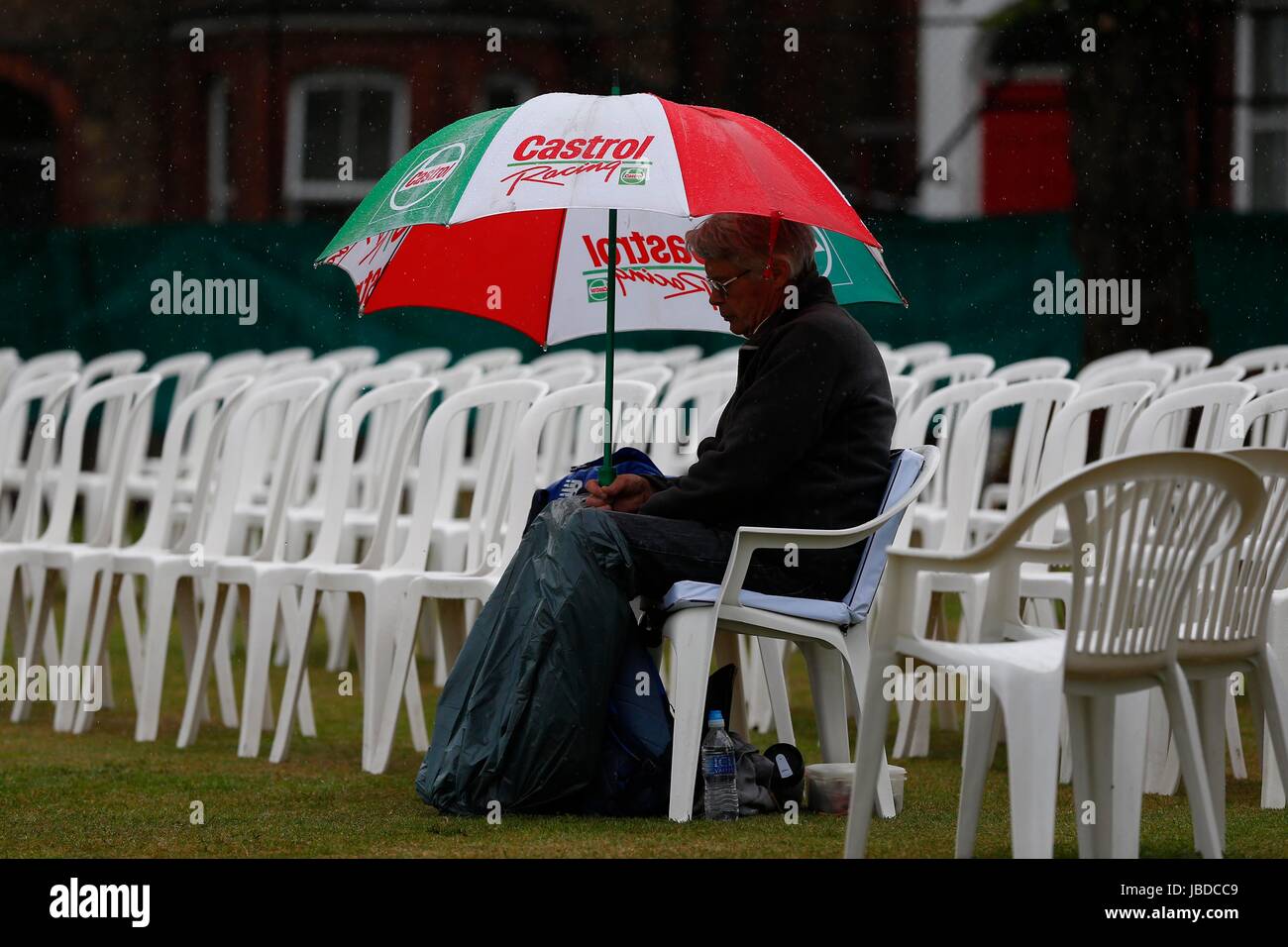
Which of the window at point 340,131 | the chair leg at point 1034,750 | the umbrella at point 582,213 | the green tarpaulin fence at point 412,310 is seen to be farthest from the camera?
the window at point 340,131

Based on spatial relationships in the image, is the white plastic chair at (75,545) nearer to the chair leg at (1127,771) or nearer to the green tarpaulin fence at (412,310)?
the chair leg at (1127,771)

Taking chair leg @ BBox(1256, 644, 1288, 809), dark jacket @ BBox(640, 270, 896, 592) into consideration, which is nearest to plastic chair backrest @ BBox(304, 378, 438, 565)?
dark jacket @ BBox(640, 270, 896, 592)

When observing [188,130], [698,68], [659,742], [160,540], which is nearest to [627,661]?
[659,742]

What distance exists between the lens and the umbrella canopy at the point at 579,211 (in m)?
4.86

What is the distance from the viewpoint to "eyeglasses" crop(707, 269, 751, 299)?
5262mm

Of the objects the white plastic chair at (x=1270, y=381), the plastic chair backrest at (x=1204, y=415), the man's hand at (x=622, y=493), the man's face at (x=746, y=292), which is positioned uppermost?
the man's face at (x=746, y=292)

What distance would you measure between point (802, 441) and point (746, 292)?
0.48m

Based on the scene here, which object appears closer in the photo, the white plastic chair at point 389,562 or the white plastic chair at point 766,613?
the white plastic chair at point 766,613

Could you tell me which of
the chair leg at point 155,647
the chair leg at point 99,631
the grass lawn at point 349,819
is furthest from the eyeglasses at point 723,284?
the chair leg at point 99,631

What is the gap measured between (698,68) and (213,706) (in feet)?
22.8

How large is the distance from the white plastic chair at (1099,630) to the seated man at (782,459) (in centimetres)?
115

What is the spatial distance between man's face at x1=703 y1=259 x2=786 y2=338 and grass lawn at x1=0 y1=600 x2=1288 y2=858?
53.6 inches

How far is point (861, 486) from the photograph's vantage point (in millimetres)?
5121
